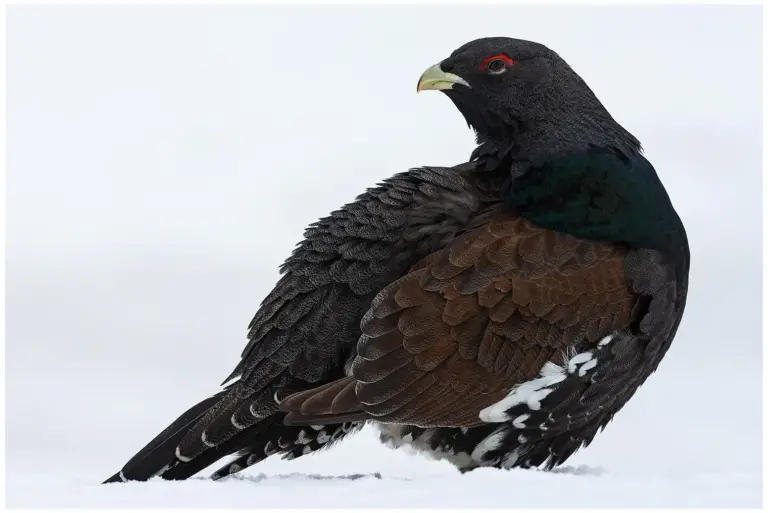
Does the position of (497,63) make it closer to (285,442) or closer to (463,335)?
(463,335)

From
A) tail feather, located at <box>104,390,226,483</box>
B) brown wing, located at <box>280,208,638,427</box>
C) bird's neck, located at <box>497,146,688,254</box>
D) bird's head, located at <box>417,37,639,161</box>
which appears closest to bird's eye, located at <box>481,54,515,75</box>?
bird's head, located at <box>417,37,639,161</box>

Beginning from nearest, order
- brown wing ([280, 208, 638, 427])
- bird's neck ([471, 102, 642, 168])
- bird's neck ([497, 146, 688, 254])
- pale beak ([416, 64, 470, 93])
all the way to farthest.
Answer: brown wing ([280, 208, 638, 427])
bird's neck ([497, 146, 688, 254])
bird's neck ([471, 102, 642, 168])
pale beak ([416, 64, 470, 93])

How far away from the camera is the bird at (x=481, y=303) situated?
17.6 feet

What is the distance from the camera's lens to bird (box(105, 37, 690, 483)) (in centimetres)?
538

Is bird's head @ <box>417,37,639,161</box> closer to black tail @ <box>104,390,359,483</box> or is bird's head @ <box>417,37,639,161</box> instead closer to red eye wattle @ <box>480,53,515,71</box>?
red eye wattle @ <box>480,53,515,71</box>

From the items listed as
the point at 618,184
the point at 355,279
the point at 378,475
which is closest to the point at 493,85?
the point at 618,184

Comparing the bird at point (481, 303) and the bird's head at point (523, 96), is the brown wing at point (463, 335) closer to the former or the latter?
the bird at point (481, 303)

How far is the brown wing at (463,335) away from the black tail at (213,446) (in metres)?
0.33

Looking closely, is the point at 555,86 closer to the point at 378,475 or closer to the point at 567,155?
the point at 567,155

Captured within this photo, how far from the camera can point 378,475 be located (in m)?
5.86

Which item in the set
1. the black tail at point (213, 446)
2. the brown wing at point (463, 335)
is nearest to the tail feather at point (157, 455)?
the black tail at point (213, 446)

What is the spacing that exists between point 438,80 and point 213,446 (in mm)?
2330

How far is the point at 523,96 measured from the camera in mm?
5902

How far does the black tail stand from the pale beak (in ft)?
6.31
